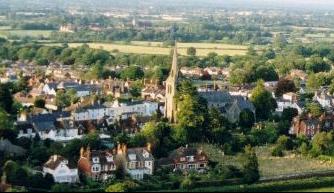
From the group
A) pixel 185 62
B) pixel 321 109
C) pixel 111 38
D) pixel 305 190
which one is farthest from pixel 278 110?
pixel 111 38

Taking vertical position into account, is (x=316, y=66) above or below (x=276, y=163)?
below

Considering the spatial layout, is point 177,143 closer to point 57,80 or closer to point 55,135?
point 55,135

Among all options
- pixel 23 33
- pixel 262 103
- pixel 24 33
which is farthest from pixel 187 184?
pixel 24 33

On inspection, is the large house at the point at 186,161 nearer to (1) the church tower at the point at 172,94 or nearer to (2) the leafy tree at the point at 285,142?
(2) the leafy tree at the point at 285,142

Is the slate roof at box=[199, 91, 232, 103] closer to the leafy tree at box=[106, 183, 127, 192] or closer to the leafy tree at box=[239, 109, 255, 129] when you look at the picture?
the leafy tree at box=[239, 109, 255, 129]

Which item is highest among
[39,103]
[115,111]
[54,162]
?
[54,162]

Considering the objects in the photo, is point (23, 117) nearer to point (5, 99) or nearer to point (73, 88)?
point (5, 99)

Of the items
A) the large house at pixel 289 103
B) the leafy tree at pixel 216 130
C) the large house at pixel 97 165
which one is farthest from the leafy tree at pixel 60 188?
the large house at pixel 289 103
